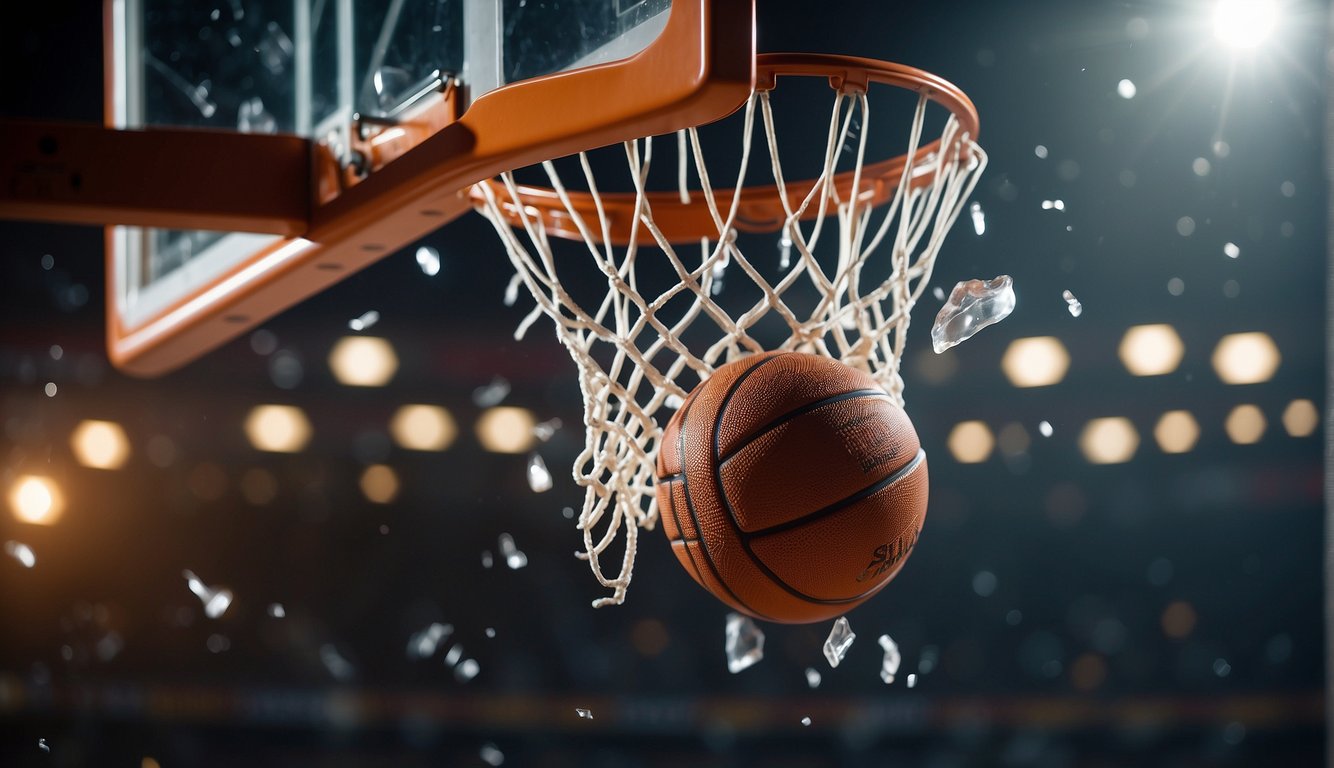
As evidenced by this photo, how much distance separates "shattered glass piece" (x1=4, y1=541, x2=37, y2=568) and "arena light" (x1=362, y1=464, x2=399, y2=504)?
2.99 feet

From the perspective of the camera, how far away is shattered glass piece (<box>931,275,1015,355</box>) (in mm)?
1260

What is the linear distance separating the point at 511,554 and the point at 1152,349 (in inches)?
70.8

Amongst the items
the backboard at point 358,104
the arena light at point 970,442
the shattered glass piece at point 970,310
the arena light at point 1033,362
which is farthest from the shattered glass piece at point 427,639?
the shattered glass piece at point 970,310

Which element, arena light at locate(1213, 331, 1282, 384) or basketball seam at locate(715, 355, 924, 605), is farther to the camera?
A: arena light at locate(1213, 331, 1282, 384)

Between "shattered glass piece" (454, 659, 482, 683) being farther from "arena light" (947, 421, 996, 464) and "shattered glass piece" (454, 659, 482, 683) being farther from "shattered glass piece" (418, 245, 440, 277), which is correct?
"arena light" (947, 421, 996, 464)

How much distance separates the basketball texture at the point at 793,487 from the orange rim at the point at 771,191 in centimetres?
25

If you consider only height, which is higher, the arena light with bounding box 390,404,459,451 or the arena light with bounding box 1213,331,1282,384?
the arena light with bounding box 390,404,459,451

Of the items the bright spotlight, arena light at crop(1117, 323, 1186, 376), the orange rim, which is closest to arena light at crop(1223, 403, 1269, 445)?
arena light at crop(1117, 323, 1186, 376)

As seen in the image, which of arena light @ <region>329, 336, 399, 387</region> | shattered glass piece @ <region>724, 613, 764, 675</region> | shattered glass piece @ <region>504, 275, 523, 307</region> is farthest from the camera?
arena light @ <region>329, 336, 399, 387</region>

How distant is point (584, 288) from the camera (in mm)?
2791

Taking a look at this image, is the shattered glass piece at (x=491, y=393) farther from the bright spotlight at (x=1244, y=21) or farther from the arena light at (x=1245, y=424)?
the bright spotlight at (x=1244, y=21)

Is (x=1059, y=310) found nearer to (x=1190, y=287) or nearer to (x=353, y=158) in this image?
(x=1190, y=287)

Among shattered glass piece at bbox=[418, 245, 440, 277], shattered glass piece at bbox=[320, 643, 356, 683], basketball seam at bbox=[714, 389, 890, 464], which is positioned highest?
shattered glass piece at bbox=[418, 245, 440, 277]

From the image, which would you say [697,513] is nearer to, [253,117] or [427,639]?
[253,117]
